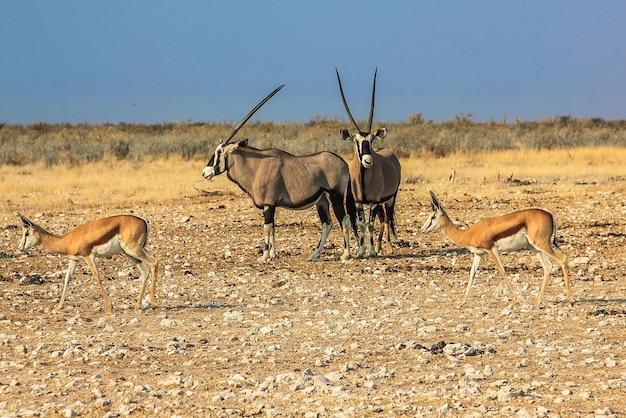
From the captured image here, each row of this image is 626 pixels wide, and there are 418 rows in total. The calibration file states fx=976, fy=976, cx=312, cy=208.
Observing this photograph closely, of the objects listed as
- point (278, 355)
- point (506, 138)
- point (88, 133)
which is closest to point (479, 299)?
point (278, 355)

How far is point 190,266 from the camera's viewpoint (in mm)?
15094

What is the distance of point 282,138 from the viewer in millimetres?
48406

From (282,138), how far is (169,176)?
17797 millimetres

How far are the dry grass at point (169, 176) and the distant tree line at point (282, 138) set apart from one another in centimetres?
225

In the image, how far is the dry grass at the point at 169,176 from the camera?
81.8 feet

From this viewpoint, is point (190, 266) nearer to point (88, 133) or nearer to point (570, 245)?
point (570, 245)

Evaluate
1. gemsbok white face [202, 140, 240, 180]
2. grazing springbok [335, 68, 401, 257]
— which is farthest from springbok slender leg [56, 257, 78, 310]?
grazing springbok [335, 68, 401, 257]

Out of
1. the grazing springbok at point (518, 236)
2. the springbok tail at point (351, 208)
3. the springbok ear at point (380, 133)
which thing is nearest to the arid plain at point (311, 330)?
the grazing springbok at point (518, 236)

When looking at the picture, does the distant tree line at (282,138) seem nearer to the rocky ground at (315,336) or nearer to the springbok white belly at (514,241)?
the rocky ground at (315,336)

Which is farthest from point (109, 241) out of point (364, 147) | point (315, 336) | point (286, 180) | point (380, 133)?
point (380, 133)

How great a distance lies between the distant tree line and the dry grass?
225 cm

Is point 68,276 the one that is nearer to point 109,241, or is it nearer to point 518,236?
point 109,241

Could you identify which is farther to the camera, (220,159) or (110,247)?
(220,159)

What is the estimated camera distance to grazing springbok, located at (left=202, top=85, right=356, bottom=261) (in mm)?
15711
